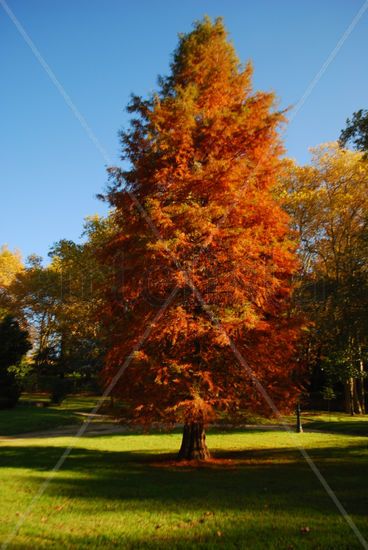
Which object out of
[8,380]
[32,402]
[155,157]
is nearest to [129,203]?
[155,157]

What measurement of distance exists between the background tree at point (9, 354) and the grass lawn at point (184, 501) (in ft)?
64.4

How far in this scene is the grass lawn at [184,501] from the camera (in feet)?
20.1

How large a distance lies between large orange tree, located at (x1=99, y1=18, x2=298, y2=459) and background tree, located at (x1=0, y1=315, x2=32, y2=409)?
2418cm

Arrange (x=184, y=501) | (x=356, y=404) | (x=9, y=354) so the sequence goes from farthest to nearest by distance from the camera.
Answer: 1. (x=9, y=354)
2. (x=356, y=404)
3. (x=184, y=501)

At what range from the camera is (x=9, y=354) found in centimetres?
3597

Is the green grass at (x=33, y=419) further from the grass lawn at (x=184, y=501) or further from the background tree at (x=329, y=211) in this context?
the background tree at (x=329, y=211)

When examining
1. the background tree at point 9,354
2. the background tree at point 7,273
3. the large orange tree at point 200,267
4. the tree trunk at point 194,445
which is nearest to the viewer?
the large orange tree at point 200,267

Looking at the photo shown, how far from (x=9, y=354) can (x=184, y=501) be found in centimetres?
3129

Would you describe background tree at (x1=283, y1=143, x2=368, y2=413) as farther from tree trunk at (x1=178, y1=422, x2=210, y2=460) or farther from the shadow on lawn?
tree trunk at (x1=178, y1=422, x2=210, y2=460)

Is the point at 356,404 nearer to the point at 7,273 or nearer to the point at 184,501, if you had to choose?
the point at 184,501

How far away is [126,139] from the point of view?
44.5 ft

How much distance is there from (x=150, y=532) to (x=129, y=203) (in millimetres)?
8900

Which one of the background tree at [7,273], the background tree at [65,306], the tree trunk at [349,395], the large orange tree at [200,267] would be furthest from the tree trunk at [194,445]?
the background tree at [7,273]

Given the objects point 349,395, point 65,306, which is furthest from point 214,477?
point 65,306
